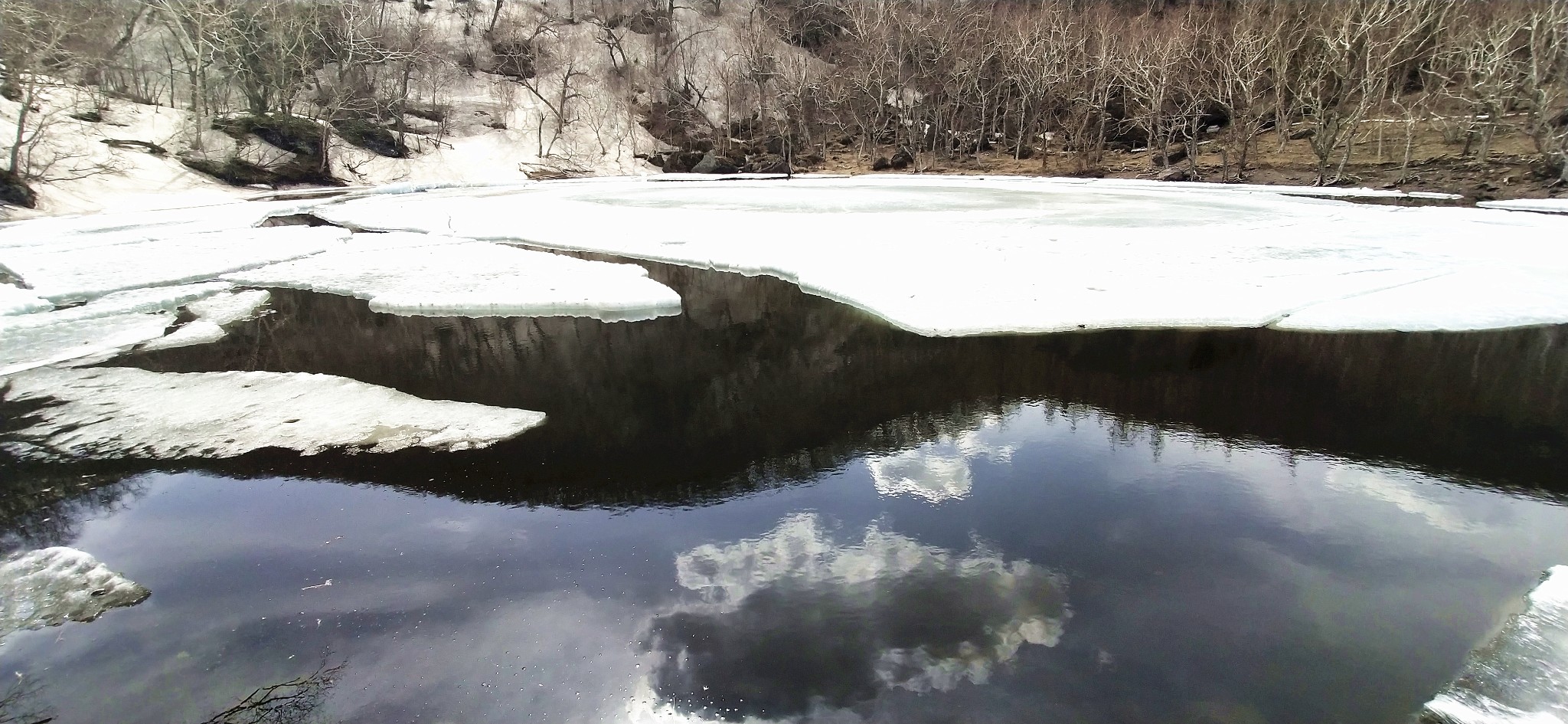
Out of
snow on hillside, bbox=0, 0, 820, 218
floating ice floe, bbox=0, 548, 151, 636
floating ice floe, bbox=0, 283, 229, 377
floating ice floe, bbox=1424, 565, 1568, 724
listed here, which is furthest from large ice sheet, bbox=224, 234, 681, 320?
snow on hillside, bbox=0, 0, 820, 218

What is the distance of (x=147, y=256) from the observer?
14789 mm

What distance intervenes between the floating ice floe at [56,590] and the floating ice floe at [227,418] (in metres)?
1.57

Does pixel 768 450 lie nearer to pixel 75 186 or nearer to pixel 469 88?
pixel 75 186

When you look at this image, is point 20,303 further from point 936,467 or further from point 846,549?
point 936,467

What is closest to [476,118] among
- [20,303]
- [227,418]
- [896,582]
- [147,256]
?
[147,256]

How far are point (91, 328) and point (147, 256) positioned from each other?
6.00 meters

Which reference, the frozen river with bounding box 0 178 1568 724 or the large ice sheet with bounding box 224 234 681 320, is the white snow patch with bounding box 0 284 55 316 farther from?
the large ice sheet with bounding box 224 234 681 320

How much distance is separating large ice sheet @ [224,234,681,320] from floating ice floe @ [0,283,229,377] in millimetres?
1329

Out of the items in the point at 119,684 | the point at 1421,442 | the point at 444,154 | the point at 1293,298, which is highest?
the point at 444,154

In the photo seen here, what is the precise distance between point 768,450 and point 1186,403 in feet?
13.9

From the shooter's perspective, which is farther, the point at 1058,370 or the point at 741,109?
the point at 741,109

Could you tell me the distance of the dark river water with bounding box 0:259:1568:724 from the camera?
3873mm

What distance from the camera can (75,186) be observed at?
2623 cm

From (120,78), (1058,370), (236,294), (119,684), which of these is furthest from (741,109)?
(119,684)
